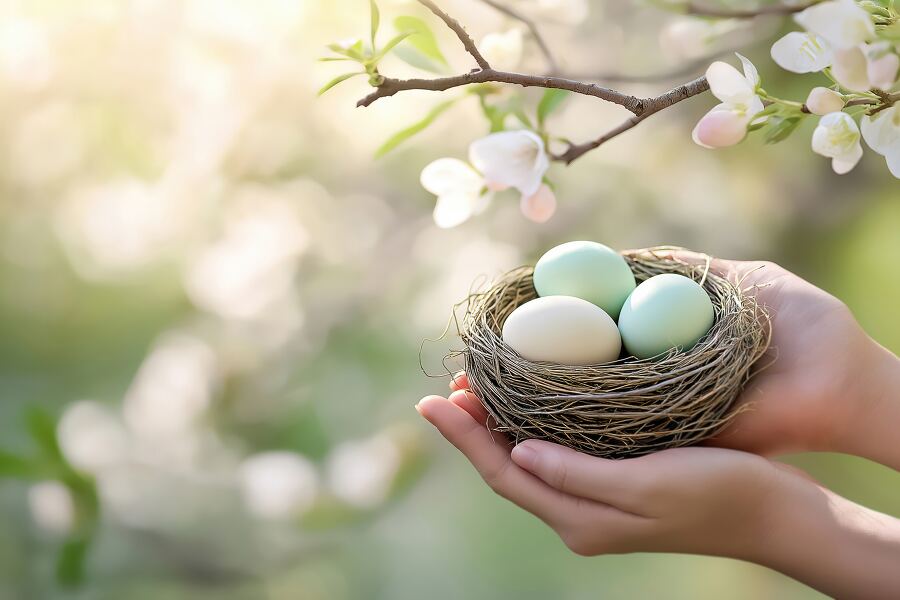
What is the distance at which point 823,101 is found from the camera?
390 millimetres

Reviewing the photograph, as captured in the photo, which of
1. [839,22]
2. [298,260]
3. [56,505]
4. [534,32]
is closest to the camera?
[839,22]

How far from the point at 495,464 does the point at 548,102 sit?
28 cm

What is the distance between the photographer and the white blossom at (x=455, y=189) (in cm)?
50

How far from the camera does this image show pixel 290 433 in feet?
3.52

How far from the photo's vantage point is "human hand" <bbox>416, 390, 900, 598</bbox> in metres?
0.56

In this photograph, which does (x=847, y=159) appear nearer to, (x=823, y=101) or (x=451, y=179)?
(x=823, y=101)

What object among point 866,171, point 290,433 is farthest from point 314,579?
point 866,171

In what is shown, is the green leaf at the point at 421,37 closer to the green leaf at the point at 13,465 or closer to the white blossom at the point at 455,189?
the white blossom at the point at 455,189

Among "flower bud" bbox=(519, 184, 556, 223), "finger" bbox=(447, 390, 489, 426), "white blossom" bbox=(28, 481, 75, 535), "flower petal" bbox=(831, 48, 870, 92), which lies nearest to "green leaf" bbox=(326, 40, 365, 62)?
"flower bud" bbox=(519, 184, 556, 223)

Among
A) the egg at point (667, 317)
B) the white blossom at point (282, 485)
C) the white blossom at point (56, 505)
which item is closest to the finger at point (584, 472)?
the egg at point (667, 317)

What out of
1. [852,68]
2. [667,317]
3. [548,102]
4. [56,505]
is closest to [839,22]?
[852,68]

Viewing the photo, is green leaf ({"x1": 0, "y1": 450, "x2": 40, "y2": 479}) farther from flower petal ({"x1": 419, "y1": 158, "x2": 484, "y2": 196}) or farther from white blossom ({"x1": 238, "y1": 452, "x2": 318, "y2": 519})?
flower petal ({"x1": 419, "y1": 158, "x2": 484, "y2": 196})

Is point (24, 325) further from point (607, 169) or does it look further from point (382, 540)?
point (607, 169)

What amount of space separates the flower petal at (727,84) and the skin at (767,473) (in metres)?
0.27
